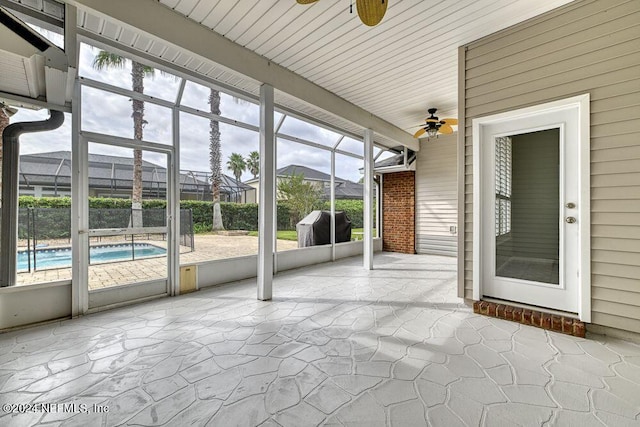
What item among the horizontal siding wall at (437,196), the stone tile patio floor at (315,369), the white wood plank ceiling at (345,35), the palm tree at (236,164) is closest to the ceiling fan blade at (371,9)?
the white wood plank ceiling at (345,35)

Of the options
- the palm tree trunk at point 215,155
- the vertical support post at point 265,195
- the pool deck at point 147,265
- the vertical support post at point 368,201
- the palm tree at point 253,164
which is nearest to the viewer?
the pool deck at point 147,265

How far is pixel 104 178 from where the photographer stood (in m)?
3.56

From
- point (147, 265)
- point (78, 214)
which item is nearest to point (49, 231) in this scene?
point (78, 214)

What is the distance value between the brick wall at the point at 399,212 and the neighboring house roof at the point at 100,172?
5.78 m

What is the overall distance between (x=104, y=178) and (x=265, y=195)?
200 centimetres

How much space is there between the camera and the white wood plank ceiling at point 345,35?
293cm

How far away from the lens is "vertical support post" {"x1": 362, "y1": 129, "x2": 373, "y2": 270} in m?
5.99

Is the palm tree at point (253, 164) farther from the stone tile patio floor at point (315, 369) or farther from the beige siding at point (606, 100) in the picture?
the beige siding at point (606, 100)

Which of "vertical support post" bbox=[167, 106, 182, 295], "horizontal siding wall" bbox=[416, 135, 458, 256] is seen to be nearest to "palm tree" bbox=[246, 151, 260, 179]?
"vertical support post" bbox=[167, 106, 182, 295]

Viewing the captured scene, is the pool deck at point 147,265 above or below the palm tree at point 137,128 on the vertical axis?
below

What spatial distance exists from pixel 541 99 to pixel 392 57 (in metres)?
1.86

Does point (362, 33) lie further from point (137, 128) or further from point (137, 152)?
point (137, 152)

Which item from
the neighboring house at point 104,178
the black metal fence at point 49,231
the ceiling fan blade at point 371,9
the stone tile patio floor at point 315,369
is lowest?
the stone tile patio floor at point 315,369

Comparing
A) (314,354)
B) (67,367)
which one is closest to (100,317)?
(67,367)
